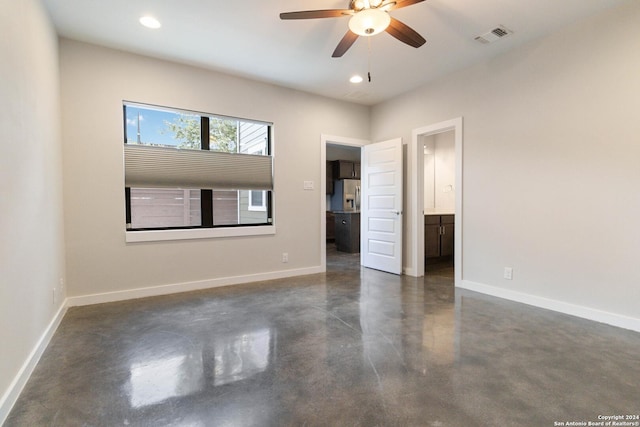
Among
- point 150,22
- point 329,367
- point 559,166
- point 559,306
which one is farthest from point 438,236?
point 150,22

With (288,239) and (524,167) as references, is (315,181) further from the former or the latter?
(524,167)

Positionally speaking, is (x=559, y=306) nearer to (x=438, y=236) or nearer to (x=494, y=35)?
(x=438, y=236)

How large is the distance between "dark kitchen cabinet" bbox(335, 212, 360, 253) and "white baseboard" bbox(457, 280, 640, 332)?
3100 millimetres

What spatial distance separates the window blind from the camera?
3568 mm

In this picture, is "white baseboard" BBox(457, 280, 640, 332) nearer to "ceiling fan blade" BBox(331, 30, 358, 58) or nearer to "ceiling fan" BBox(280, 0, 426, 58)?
"ceiling fan" BBox(280, 0, 426, 58)

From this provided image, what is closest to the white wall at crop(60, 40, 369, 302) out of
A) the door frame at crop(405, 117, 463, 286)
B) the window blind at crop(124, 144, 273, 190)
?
the window blind at crop(124, 144, 273, 190)

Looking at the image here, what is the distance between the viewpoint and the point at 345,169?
26.9 feet

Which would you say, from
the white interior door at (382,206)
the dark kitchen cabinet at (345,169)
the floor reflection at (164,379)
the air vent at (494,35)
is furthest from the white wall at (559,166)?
the dark kitchen cabinet at (345,169)

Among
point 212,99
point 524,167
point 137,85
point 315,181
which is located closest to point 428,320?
point 524,167

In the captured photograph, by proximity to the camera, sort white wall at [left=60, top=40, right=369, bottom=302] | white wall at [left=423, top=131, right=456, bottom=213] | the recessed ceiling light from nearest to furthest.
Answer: the recessed ceiling light < white wall at [left=60, top=40, right=369, bottom=302] < white wall at [left=423, top=131, right=456, bottom=213]

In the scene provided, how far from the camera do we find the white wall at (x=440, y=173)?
620 cm

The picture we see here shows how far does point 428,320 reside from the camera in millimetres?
2877

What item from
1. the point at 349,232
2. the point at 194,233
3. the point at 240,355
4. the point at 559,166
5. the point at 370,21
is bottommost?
the point at 240,355

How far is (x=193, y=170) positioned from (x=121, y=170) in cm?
77
